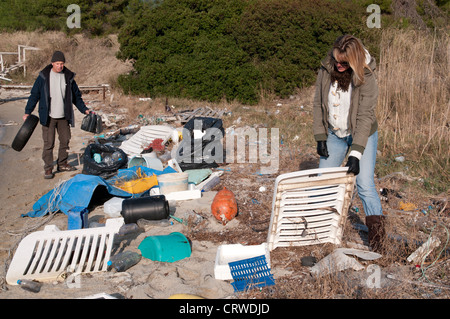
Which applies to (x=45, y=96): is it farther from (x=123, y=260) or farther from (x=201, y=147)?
(x=123, y=260)

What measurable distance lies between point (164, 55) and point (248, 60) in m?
2.65

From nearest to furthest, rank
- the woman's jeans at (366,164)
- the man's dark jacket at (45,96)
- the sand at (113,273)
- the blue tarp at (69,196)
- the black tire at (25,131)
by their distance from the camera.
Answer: the sand at (113,273)
the woman's jeans at (366,164)
the blue tarp at (69,196)
the man's dark jacket at (45,96)
the black tire at (25,131)

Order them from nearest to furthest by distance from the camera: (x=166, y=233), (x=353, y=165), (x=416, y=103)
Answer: (x=353, y=165) → (x=166, y=233) → (x=416, y=103)

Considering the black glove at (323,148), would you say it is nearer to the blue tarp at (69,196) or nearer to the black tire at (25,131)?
the blue tarp at (69,196)

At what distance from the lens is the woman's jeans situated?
3617 mm

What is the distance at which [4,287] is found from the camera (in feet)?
11.1

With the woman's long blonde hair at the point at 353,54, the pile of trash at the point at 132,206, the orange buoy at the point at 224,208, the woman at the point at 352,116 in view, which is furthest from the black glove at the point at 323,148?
the orange buoy at the point at 224,208

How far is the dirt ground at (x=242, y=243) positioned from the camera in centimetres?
322

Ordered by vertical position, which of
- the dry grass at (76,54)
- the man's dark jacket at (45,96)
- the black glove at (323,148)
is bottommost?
the black glove at (323,148)

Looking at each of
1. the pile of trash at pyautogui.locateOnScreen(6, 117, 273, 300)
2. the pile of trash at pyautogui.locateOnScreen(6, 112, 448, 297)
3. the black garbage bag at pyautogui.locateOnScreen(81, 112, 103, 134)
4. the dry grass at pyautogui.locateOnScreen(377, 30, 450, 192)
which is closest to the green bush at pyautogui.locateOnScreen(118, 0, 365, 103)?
the dry grass at pyautogui.locateOnScreen(377, 30, 450, 192)

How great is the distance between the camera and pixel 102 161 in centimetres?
638

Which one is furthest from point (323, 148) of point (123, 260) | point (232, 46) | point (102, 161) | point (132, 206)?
point (232, 46)

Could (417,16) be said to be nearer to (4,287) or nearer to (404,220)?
(404,220)

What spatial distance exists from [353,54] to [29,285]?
3.16 m
